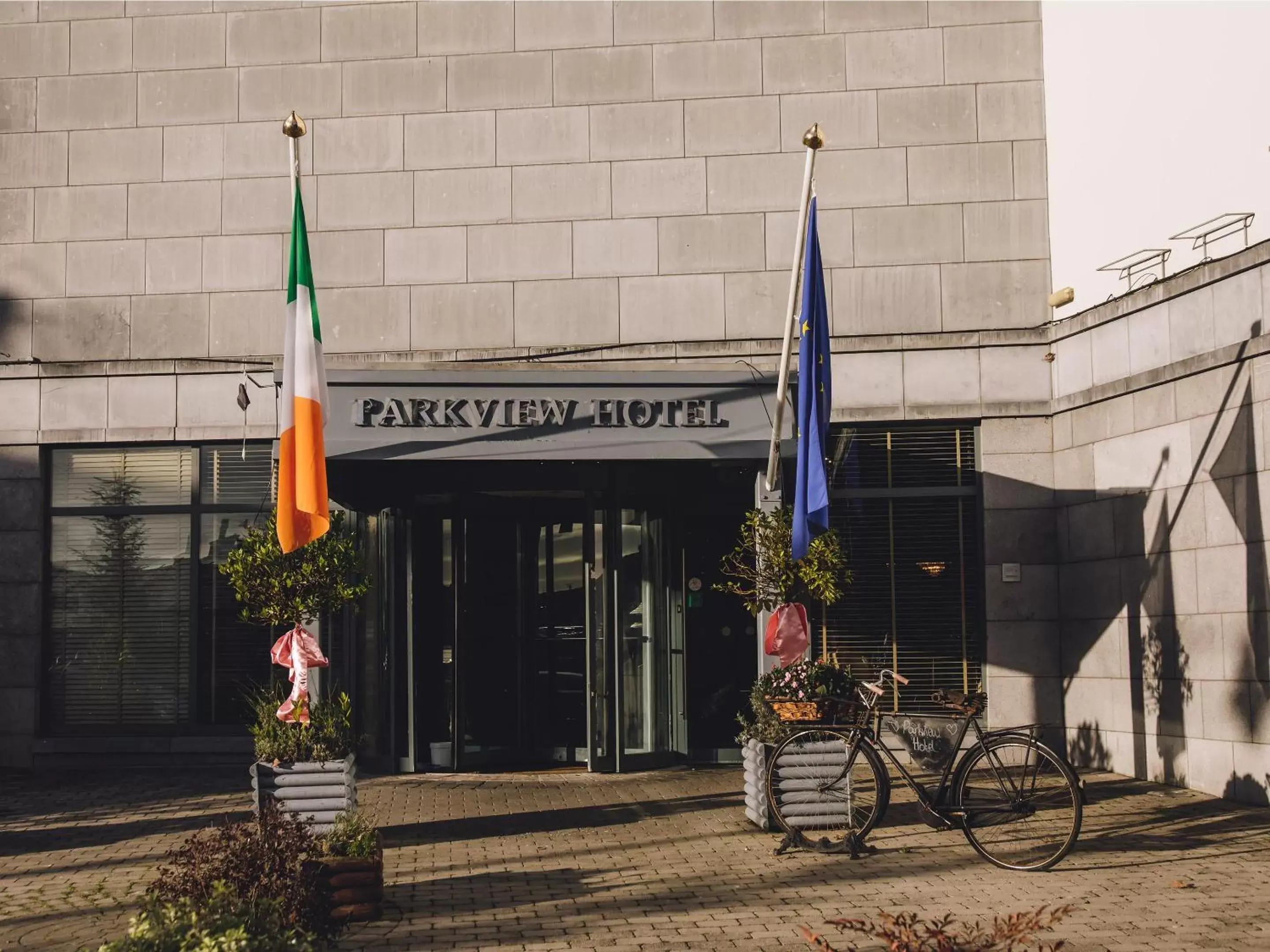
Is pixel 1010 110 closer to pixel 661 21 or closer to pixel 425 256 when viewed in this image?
pixel 661 21

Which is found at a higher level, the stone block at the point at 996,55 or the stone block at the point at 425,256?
the stone block at the point at 996,55

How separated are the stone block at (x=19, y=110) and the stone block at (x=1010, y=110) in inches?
380

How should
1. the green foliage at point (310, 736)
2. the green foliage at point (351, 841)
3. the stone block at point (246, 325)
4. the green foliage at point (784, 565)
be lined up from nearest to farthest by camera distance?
the green foliage at point (351, 841), the green foliage at point (310, 736), the green foliage at point (784, 565), the stone block at point (246, 325)

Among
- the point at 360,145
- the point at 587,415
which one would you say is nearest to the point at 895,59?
the point at 587,415

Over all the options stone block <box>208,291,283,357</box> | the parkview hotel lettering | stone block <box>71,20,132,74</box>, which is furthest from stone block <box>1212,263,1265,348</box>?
stone block <box>71,20,132,74</box>

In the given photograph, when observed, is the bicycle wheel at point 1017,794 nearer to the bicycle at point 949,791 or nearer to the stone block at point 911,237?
the bicycle at point 949,791

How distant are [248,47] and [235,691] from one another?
21.7ft

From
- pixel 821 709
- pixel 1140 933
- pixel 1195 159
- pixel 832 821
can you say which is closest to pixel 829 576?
pixel 821 709

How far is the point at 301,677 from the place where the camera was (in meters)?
10.2

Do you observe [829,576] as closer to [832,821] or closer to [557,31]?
[832,821]

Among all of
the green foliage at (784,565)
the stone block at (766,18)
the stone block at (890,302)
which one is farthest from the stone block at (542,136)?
the green foliage at (784,565)

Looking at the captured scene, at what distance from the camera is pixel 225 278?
48.8ft

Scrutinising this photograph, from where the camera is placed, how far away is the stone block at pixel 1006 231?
14.2 m

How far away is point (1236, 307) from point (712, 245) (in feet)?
16.7
